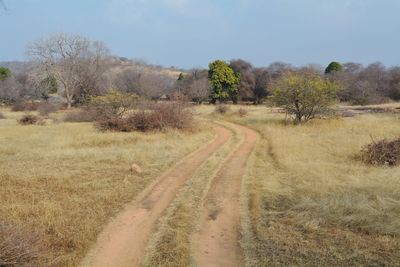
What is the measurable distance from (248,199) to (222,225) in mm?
2038

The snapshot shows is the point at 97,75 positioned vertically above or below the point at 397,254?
above

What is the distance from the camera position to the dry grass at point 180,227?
22.6ft

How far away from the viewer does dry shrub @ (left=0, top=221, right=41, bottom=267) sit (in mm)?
5891

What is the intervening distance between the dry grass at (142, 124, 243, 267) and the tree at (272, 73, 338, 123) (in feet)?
54.9

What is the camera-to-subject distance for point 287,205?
9891 millimetres

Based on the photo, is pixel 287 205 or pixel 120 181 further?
pixel 120 181

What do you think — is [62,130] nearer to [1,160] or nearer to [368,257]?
[1,160]

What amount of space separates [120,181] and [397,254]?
7.43 meters

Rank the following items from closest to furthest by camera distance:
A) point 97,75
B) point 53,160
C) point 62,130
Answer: point 53,160, point 62,130, point 97,75

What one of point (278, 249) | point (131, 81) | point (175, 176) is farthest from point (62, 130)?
point (131, 81)

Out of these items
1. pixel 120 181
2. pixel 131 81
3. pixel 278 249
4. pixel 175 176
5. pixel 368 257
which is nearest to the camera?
pixel 368 257

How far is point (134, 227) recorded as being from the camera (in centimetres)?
845

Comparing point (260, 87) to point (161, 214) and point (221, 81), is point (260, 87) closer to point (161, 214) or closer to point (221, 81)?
point (221, 81)

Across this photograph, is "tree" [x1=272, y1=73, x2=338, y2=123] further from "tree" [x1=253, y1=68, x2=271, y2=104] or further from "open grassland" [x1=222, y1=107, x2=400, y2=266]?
"tree" [x1=253, y1=68, x2=271, y2=104]
